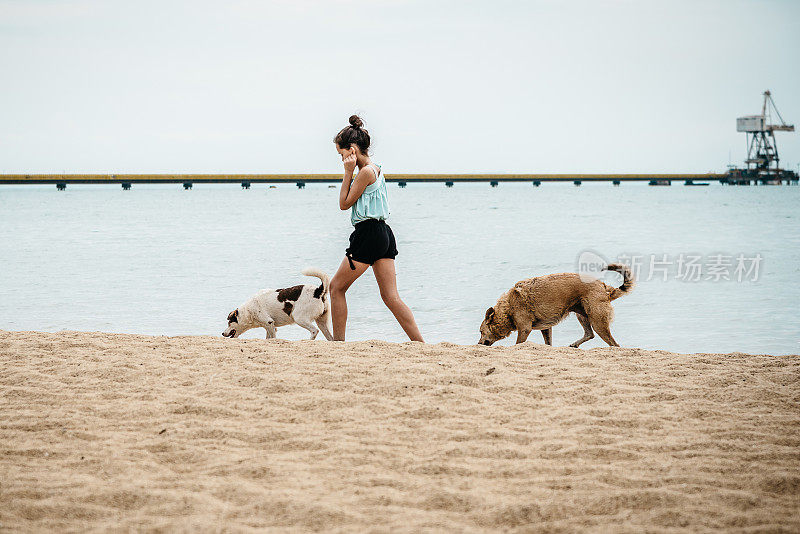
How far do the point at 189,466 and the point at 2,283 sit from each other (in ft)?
45.9

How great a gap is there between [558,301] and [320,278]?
2442 millimetres

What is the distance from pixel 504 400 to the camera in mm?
5105

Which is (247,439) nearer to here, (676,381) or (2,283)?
(676,381)

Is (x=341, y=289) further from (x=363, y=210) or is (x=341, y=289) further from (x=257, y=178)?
(x=257, y=178)

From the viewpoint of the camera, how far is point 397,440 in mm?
4316

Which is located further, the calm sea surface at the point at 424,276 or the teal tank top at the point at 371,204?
the calm sea surface at the point at 424,276

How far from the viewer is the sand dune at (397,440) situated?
11.1 ft

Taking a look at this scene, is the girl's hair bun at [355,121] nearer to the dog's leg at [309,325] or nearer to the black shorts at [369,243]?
the black shorts at [369,243]

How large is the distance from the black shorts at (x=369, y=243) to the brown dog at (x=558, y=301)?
143 centimetres

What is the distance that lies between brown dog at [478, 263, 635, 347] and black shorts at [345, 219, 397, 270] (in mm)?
1431

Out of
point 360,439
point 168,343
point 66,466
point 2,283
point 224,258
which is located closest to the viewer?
point 66,466

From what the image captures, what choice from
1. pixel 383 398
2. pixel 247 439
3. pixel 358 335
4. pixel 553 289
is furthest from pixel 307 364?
pixel 358 335

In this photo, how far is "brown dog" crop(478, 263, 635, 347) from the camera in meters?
7.30

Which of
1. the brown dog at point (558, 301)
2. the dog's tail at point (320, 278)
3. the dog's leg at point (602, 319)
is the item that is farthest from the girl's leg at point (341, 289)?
the dog's leg at point (602, 319)
